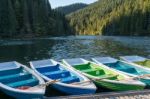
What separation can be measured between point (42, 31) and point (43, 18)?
554 inches

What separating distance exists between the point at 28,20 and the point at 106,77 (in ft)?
411

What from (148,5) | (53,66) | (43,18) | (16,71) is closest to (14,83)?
(16,71)

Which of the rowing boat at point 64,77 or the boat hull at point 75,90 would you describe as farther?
the rowing boat at point 64,77

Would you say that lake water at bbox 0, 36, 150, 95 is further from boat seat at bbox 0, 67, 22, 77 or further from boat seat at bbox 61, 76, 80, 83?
boat seat at bbox 61, 76, 80, 83

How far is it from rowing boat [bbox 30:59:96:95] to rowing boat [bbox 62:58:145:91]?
983 millimetres

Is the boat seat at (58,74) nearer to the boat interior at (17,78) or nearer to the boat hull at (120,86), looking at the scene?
the boat interior at (17,78)

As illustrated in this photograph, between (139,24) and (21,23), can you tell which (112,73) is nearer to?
(21,23)

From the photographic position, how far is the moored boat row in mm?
20766

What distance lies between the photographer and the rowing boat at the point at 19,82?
19.5 m

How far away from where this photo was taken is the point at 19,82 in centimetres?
2266

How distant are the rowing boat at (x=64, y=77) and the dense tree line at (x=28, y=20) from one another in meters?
96.4

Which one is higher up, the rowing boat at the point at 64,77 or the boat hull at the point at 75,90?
the rowing boat at the point at 64,77

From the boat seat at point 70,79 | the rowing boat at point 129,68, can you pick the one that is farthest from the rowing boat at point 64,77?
the rowing boat at point 129,68

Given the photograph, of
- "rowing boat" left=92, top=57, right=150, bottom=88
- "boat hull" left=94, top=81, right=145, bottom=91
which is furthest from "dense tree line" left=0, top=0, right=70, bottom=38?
"boat hull" left=94, top=81, right=145, bottom=91
